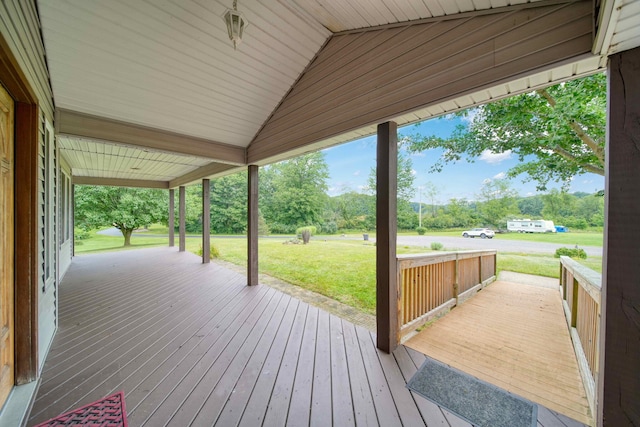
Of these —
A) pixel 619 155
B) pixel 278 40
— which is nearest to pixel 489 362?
pixel 619 155

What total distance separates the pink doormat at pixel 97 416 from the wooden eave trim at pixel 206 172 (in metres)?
3.94

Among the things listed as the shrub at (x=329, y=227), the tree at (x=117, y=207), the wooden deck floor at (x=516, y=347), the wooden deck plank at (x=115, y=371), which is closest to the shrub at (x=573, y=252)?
the wooden deck floor at (x=516, y=347)

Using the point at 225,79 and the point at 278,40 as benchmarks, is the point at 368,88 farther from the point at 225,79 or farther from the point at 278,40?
the point at 225,79

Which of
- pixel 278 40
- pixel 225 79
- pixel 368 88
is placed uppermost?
pixel 278 40

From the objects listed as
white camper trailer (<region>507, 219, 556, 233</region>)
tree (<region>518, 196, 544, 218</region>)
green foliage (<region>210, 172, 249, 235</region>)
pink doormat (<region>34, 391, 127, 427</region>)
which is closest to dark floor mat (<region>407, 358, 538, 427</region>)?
pink doormat (<region>34, 391, 127, 427</region>)

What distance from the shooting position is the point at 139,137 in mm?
3414

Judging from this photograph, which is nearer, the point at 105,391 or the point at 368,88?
the point at 105,391

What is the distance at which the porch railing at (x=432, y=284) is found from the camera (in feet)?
8.20

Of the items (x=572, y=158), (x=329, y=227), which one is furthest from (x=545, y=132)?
(x=329, y=227)

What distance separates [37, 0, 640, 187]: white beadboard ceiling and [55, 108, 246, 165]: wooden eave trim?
10cm

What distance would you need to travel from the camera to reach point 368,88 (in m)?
2.28

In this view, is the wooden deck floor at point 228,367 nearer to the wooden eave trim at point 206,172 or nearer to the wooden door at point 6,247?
the wooden door at point 6,247

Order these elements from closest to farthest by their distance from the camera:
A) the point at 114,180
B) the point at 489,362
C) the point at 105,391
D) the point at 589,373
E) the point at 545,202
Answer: the point at 105,391
the point at 589,373
the point at 489,362
the point at 545,202
the point at 114,180

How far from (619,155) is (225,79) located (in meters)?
3.50
